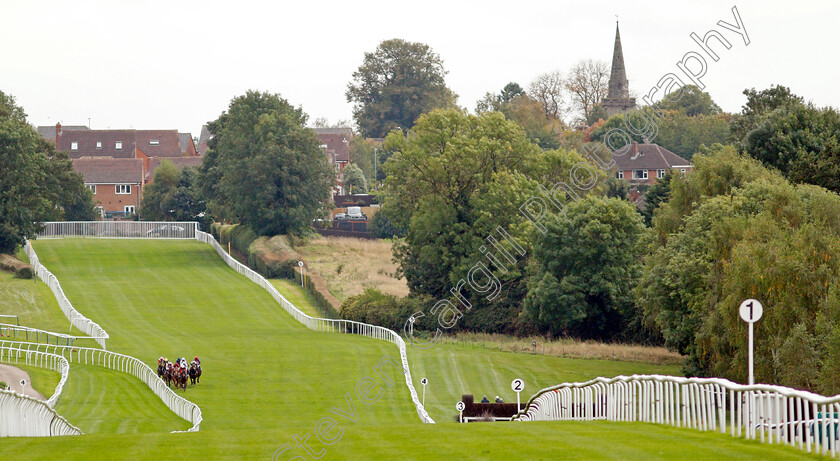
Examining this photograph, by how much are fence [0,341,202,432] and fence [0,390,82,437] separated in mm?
7938

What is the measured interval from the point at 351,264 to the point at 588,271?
28640 millimetres

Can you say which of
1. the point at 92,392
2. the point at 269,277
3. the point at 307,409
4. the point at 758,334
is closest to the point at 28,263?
the point at 269,277

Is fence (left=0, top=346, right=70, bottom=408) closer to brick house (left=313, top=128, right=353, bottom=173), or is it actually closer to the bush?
the bush

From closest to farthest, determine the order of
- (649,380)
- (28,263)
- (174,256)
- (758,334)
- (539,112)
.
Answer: (649,380)
(758,334)
(28,263)
(174,256)
(539,112)

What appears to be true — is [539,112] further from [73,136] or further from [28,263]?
[28,263]

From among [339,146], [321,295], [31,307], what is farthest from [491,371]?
[339,146]

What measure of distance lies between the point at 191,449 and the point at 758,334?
65.8ft

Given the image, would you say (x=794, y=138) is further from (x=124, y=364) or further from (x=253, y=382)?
(x=124, y=364)

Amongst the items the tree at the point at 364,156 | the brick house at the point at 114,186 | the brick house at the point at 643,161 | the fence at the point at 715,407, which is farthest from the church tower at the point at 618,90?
the fence at the point at 715,407

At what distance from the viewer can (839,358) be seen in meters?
25.7

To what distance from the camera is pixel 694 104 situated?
435ft

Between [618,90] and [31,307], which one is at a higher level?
[618,90]

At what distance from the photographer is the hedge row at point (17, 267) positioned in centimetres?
6850

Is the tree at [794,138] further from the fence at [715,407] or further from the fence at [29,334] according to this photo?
the fence at [29,334]
